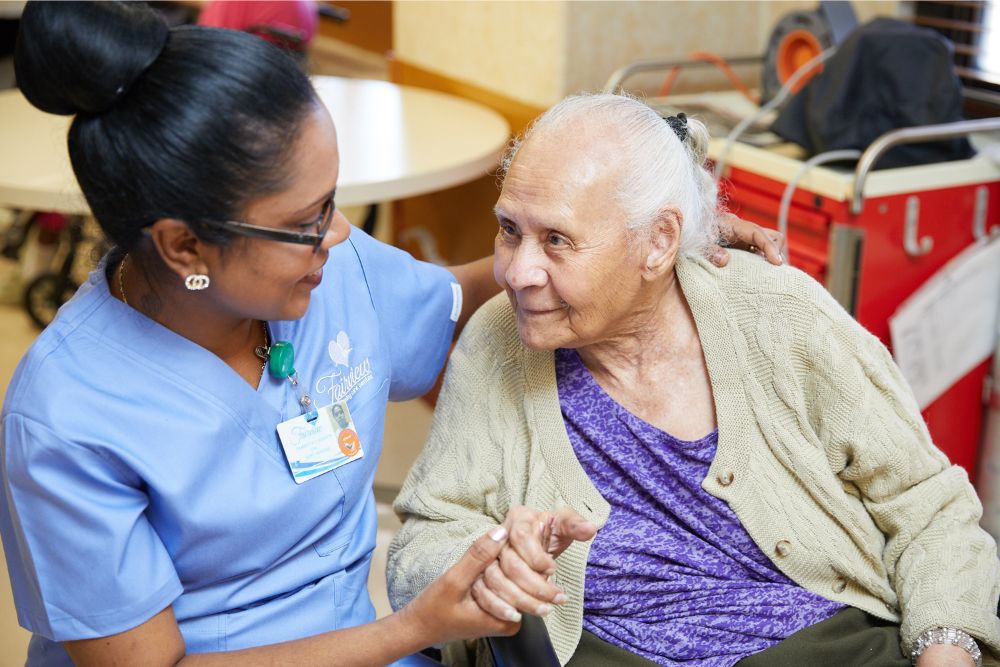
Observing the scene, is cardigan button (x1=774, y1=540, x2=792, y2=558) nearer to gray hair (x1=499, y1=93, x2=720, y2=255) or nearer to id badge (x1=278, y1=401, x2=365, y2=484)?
gray hair (x1=499, y1=93, x2=720, y2=255)

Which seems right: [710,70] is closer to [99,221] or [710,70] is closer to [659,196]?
[659,196]

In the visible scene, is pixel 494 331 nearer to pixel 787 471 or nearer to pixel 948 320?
pixel 787 471

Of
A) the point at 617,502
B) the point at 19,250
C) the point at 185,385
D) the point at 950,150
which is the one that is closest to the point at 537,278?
the point at 617,502

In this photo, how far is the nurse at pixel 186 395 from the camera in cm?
124

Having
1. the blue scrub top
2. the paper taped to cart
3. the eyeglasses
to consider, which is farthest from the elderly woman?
the paper taped to cart

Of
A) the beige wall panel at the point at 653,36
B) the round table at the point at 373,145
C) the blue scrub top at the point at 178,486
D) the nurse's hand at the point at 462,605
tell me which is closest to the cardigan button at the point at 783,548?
the nurse's hand at the point at 462,605

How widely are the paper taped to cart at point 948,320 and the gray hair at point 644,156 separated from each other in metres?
1.13

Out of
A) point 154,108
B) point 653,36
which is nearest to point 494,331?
point 154,108

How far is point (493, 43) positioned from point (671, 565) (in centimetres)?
249

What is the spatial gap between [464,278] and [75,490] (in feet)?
2.84

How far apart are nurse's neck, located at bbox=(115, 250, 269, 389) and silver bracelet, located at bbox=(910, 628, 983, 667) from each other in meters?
1.06

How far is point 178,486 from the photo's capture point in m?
1.32

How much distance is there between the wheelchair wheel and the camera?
13.6 feet

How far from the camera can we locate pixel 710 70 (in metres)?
A: 3.53
